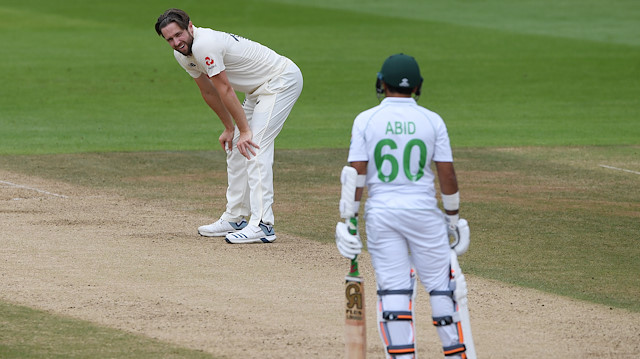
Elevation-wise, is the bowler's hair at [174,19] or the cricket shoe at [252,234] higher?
the bowler's hair at [174,19]

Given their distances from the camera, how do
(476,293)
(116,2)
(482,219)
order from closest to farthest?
1. (476,293)
2. (482,219)
3. (116,2)

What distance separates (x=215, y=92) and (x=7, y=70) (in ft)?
61.5

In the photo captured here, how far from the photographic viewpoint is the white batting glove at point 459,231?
673 centimetres

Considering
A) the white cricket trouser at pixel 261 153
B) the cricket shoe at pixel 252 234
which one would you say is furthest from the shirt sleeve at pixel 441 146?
the cricket shoe at pixel 252 234

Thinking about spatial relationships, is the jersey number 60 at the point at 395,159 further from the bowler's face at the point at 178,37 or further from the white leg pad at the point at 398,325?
the bowler's face at the point at 178,37

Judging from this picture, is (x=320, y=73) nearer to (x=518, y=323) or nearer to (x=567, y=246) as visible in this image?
(x=567, y=246)

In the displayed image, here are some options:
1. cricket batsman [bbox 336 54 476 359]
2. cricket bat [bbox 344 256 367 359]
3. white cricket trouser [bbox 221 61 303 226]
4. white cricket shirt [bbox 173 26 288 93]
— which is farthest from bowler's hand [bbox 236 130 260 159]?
cricket bat [bbox 344 256 367 359]

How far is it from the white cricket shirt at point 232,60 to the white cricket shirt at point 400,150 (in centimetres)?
382

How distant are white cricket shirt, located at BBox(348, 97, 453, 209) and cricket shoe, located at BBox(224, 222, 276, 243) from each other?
13.7 feet

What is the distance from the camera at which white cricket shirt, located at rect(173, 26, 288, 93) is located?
33.3 feet

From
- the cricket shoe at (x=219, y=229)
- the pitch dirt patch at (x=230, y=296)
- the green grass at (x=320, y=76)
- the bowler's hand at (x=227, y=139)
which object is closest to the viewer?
the pitch dirt patch at (x=230, y=296)

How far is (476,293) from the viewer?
29.4 feet

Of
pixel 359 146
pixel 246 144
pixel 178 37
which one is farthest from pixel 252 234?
pixel 359 146

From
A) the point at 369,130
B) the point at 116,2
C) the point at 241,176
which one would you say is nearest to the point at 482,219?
the point at 241,176
